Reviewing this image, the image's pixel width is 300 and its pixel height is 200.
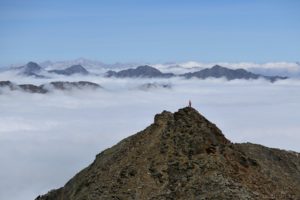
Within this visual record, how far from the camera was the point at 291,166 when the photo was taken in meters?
83.6

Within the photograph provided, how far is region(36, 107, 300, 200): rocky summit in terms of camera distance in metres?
47.2

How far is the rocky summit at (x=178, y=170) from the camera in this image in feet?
155

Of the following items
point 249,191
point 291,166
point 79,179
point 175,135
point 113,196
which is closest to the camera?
point 249,191

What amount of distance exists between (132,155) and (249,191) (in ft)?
43.2

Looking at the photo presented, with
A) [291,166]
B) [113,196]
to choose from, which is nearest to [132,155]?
[113,196]

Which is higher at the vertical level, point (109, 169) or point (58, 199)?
point (109, 169)

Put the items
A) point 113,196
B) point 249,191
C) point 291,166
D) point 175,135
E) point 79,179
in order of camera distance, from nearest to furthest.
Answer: point 249,191 < point 113,196 < point 175,135 < point 79,179 < point 291,166

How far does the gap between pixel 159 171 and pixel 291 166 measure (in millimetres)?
39680

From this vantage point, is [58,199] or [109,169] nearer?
[109,169]

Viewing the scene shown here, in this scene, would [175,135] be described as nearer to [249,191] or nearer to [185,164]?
[185,164]

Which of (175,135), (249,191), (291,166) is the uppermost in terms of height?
(175,135)

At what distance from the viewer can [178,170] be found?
164 ft

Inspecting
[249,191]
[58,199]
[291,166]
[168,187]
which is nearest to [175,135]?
[168,187]

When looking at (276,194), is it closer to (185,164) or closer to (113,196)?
(185,164)
